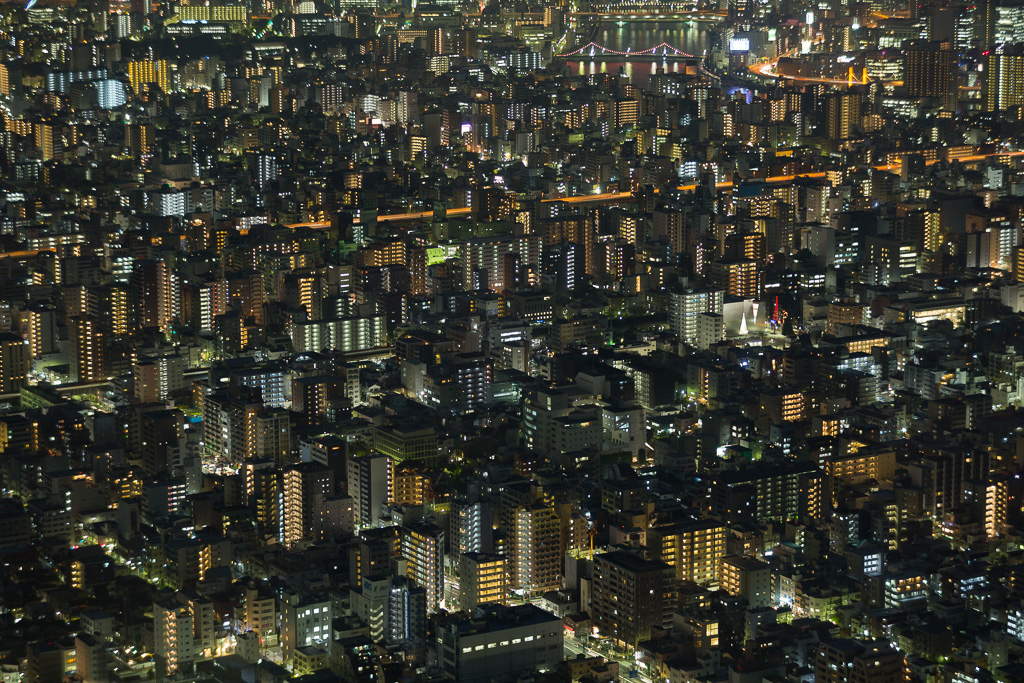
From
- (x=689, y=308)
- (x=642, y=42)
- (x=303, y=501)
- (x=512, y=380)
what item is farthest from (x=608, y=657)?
(x=642, y=42)

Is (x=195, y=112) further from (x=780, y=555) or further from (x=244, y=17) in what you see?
(x=780, y=555)

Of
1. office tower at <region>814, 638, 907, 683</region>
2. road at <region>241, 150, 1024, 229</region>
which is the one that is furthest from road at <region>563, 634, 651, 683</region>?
road at <region>241, 150, 1024, 229</region>

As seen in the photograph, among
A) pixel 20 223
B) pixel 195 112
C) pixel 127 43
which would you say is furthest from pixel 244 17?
pixel 20 223

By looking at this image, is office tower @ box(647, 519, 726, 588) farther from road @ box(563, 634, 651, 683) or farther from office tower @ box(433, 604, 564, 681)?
office tower @ box(433, 604, 564, 681)

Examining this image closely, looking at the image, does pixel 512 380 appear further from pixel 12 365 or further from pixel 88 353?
pixel 12 365

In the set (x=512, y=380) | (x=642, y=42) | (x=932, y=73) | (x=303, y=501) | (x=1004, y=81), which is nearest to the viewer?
(x=303, y=501)

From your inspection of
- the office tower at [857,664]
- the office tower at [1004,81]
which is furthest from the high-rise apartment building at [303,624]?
the office tower at [1004,81]
